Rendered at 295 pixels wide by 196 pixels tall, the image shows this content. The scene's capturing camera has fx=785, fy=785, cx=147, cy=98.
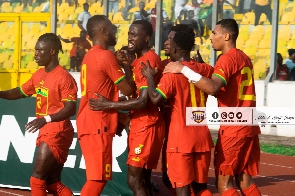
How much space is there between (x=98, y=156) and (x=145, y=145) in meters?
0.55

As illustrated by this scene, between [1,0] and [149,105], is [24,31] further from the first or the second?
[149,105]

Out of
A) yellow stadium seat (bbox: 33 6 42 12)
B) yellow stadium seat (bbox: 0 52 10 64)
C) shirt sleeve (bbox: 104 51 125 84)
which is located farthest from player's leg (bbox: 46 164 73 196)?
yellow stadium seat (bbox: 0 52 10 64)

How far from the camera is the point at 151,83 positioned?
782 cm

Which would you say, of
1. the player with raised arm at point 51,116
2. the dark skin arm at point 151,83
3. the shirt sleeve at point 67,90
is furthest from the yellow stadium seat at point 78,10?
the dark skin arm at point 151,83

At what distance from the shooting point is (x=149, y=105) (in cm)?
820

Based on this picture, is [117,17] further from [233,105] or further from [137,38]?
[233,105]

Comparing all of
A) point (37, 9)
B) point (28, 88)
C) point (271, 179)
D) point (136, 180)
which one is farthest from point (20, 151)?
point (37, 9)

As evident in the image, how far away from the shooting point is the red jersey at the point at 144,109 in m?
8.18

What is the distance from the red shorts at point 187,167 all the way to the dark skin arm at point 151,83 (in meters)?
0.57

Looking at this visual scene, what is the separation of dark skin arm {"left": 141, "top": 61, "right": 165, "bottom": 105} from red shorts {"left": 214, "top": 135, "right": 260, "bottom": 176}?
34.3 inches

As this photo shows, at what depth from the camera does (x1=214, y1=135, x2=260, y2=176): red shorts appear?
26.4 ft

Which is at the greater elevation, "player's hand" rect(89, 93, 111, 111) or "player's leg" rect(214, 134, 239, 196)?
"player's hand" rect(89, 93, 111, 111)

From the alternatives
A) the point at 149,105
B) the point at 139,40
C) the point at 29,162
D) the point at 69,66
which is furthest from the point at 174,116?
the point at 69,66

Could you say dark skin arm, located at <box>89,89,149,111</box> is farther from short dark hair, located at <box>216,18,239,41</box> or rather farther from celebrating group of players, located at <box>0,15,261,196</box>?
short dark hair, located at <box>216,18,239,41</box>
